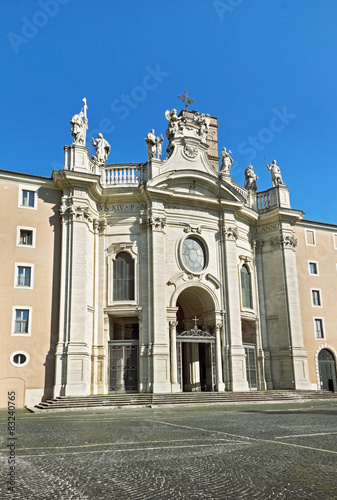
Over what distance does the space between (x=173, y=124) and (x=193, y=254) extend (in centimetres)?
963

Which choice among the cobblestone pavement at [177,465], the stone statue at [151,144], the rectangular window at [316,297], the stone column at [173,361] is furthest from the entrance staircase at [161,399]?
the stone statue at [151,144]

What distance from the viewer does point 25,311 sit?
27.2 meters

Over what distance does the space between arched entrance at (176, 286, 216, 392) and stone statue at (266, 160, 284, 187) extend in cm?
1166

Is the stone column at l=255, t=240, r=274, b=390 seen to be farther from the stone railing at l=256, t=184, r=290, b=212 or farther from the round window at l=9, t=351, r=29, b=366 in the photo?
the round window at l=9, t=351, r=29, b=366

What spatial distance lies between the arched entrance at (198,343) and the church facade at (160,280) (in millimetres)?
99

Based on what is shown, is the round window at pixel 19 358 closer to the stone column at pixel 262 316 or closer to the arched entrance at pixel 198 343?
the arched entrance at pixel 198 343

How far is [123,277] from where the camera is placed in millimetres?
31078

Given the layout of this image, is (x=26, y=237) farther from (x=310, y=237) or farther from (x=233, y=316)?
(x=310, y=237)

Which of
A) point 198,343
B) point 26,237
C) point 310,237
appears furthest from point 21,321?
point 310,237

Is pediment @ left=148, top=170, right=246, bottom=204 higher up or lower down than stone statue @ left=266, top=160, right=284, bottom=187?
lower down

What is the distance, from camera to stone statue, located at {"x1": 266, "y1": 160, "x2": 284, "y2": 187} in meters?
38.1

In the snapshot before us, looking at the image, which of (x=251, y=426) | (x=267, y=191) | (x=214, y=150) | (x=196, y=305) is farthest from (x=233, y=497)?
(x=214, y=150)

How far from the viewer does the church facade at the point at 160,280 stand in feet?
89.9

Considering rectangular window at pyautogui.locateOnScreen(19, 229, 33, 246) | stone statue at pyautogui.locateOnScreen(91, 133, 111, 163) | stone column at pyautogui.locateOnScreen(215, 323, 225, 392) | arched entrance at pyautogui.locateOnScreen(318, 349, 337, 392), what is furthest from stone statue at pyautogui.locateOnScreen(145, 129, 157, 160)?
arched entrance at pyautogui.locateOnScreen(318, 349, 337, 392)
